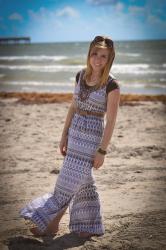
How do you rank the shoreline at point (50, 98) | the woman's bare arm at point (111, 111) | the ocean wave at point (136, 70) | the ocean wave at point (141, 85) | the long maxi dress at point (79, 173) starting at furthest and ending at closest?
the ocean wave at point (136, 70), the ocean wave at point (141, 85), the shoreline at point (50, 98), the long maxi dress at point (79, 173), the woman's bare arm at point (111, 111)

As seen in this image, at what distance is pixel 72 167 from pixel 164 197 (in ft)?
5.29

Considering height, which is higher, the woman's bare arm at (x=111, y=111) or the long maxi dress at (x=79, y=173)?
the woman's bare arm at (x=111, y=111)

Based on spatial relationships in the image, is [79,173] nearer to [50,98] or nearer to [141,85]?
[50,98]

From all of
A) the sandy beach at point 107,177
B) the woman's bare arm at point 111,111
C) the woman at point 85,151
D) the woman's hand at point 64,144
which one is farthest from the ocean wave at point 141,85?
the woman's bare arm at point 111,111

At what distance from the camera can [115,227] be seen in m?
3.79

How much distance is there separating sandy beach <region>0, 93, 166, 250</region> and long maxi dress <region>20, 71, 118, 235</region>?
0.80 feet

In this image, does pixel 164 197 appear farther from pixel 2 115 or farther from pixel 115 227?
pixel 2 115

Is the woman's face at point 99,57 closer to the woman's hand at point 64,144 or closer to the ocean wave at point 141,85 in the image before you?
the woman's hand at point 64,144

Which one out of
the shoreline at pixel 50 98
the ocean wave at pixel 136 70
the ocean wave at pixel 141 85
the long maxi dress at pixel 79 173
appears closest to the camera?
the long maxi dress at pixel 79 173

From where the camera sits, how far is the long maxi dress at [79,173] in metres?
3.39

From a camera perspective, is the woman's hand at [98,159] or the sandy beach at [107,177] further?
the sandy beach at [107,177]

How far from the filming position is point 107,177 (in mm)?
5336

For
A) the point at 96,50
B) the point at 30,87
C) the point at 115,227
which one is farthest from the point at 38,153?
the point at 30,87

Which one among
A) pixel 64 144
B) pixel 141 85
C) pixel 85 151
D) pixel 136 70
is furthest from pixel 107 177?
pixel 136 70
